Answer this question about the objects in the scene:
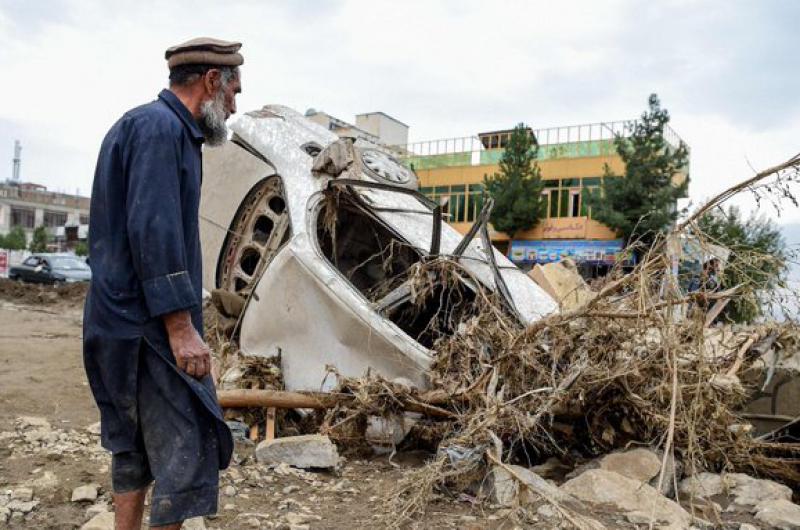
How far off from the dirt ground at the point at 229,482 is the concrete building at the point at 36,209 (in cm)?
5520

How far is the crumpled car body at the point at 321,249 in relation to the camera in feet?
14.6

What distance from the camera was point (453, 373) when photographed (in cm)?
411

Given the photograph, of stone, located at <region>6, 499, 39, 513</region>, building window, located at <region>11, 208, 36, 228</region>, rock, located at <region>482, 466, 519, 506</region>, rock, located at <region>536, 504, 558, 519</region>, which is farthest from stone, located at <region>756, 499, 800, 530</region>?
building window, located at <region>11, 208, 36, 228</region>

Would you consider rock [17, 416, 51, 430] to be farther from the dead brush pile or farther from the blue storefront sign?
the blue storefront sign

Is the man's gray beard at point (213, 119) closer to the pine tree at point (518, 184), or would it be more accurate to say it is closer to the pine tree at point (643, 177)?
the pine tree at point (643, 177)

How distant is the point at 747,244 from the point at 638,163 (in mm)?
21740

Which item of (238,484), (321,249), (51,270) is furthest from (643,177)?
(238,484)

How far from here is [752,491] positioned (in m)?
3.77

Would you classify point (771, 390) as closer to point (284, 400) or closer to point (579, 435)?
point (579, 435)

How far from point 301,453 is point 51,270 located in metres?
18.0

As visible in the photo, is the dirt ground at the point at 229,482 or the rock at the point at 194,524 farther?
the dirt ground at the point at 229,482

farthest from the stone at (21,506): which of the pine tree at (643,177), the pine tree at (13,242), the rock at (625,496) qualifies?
the pine tree at (13,242)

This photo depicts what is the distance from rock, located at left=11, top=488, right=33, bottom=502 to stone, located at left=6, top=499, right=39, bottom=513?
2 centimetres

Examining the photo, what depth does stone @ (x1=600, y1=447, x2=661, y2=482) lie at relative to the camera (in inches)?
147
